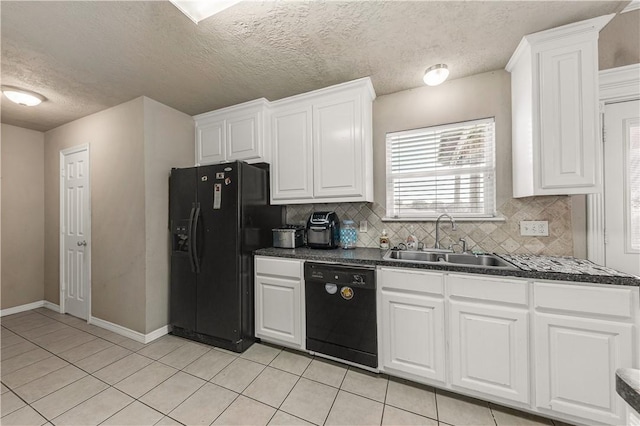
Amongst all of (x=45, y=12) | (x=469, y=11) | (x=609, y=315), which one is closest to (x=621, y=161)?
(x=609, y=315)

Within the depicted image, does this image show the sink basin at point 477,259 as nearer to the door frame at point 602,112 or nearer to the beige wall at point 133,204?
the door frame at point 602,112

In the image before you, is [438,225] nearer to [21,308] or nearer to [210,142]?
[210,142]

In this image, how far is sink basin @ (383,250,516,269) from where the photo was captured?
1916mm

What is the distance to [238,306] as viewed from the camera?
222 cm

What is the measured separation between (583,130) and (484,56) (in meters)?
0.89

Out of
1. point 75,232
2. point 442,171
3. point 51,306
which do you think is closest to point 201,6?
point 442,171

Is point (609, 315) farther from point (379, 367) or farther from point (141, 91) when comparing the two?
point (141, 91)

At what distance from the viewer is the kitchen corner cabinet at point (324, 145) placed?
224 cm

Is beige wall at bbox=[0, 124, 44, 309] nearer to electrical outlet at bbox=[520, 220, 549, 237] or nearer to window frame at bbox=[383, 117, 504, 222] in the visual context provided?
window frame at bbox=[383, 117, 504, 222]

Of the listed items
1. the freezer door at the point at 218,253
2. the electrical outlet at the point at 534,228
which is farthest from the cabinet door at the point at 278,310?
the electrical outlet at the point at 534,228

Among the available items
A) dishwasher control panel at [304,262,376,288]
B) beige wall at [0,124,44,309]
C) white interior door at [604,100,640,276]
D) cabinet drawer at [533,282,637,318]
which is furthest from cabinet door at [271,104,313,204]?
beige wall at [0,124,44,309]

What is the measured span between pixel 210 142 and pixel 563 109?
326 centimetres

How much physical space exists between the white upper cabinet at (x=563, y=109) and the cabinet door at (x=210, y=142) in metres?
2.87

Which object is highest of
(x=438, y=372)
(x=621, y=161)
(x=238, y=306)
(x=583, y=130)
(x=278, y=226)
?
(x=583, y=130)
